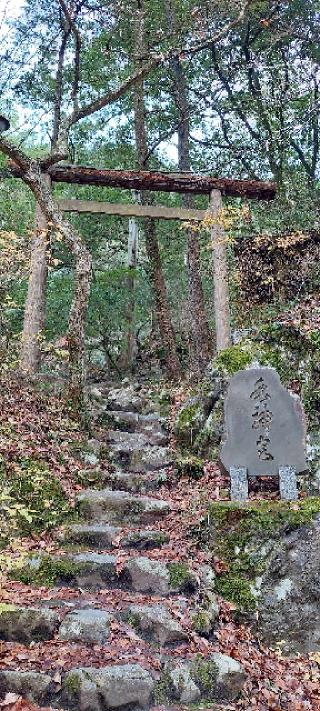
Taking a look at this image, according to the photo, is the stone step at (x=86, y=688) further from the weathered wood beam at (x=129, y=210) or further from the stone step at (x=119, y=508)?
the weathered wood beam at (x=129, y=210)

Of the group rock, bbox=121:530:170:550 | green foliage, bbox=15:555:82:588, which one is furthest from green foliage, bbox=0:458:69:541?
rock, bbox=121:530:170:550

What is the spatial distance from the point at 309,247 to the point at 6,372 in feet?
18.3

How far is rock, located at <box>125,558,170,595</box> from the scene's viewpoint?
14.1 feet

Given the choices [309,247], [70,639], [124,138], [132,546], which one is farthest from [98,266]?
[70,639]

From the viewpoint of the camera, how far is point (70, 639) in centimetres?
352

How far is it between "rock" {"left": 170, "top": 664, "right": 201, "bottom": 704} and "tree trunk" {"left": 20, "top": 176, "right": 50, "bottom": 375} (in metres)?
5.09

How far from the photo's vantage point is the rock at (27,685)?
9.95 feet

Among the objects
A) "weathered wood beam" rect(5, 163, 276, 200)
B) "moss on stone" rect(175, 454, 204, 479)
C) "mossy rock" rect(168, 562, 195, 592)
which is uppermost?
"weathered wood beam" rect(5, 163, 276, 200)

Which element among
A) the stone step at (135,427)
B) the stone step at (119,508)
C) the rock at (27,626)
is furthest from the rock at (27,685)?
the stone step at (135,427)

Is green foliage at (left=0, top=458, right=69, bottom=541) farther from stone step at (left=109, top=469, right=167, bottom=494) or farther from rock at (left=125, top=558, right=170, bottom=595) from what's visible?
rock at (left=125, top=558, right=170, bottom=595)

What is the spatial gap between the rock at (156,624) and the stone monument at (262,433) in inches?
57.6

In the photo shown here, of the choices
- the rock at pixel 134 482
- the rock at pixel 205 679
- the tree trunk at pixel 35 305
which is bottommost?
the rock at pixel 205 679

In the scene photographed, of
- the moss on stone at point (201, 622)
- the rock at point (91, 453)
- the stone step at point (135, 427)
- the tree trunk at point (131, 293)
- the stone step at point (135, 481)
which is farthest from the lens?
the tree trunk at point (131, 293)

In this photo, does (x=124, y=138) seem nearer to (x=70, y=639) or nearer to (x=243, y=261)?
(x=243, y=261)
